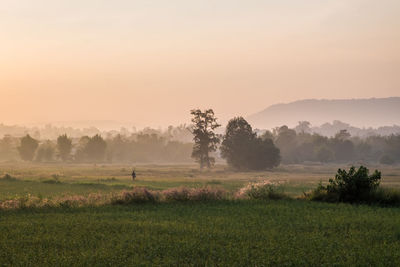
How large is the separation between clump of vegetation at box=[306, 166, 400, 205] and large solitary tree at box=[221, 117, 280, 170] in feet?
289

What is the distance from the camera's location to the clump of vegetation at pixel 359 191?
93.8 ft

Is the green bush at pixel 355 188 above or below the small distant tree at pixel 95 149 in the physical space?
below

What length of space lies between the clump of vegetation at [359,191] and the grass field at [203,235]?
2.63 meters

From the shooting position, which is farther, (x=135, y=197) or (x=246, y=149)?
(x=246, y=149)

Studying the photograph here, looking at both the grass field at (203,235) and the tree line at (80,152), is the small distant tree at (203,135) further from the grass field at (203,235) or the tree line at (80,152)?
the grass field at (203,235)

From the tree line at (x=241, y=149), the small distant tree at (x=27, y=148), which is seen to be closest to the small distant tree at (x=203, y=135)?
the tree line at (x=241, y=149)

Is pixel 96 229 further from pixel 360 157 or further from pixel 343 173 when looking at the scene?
pixel 360 157

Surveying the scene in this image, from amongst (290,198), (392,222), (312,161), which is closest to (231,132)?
(312,161)

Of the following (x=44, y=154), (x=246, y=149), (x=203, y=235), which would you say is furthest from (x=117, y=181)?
(x=44, y=154)

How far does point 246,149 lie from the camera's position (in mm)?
118250

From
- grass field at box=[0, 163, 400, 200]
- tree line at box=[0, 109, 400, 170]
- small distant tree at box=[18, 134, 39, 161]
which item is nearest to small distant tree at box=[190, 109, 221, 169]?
tree line at box=[0, 109, 400, 170]

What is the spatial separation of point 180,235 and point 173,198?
1055 cm

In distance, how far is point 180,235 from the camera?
1869cm

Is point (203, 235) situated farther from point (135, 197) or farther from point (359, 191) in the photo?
point (359, 191)
